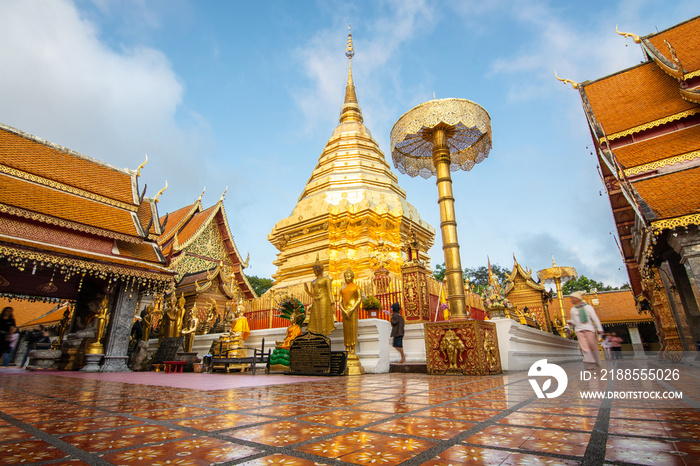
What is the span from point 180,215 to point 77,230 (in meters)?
11.3

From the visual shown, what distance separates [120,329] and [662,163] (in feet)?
39.4

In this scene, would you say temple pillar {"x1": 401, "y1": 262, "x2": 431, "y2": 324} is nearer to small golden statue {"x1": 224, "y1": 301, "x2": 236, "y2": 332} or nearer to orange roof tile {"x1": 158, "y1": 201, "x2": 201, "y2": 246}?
small golden statue {"x1": 224, "y1": 301, "x2": 236, "y2": 332}

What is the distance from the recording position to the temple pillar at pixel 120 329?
8.41m

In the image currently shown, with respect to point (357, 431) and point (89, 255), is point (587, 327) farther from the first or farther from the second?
point (89, 255)

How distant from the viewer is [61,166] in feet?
30.8

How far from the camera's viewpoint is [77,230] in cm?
797

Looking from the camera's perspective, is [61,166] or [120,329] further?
[61,166]

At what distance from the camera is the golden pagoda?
10.7 meters

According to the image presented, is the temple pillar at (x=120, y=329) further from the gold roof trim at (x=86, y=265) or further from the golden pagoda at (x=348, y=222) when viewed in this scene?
the golden pagoda at (x=348, y=222)

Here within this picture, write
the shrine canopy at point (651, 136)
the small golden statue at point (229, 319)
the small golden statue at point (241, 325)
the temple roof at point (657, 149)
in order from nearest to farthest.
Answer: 1. the shrine canopy at point (651, 136)
2. the temple roof at point (657, 149)
3. the small golden statue at point (241, 325)
4. the small golden statue at point (229, 319)

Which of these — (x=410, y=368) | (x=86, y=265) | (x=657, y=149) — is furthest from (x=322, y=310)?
(x=657, y=149)

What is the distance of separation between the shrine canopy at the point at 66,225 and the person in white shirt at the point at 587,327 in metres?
8.35

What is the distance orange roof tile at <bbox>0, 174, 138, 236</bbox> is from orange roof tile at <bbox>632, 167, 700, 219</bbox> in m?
10.5

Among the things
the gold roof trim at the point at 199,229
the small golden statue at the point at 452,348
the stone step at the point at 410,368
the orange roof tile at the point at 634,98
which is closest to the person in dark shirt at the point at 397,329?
the stone step at the point at 410,368
